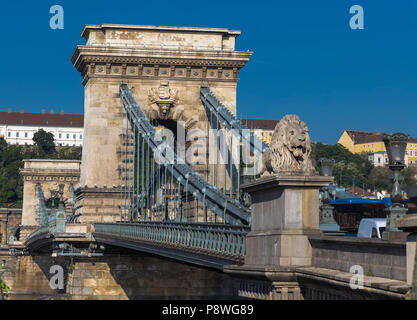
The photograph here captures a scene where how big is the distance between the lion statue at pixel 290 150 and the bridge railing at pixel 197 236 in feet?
9.64

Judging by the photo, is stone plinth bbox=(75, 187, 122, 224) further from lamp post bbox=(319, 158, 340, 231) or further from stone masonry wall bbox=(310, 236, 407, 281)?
stone masonry wall bbox=(310, 236, 407, 281)

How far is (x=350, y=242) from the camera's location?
581 inches

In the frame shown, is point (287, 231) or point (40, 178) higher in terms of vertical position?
point (40, 178)

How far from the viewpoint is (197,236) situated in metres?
26.4

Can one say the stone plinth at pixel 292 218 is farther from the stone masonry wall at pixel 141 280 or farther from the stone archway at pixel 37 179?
the stone archway at pixel 37 179

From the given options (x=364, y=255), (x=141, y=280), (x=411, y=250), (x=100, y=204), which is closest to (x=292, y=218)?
(x=364, y=255)

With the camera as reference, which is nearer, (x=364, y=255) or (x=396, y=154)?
(x=364, y=255)

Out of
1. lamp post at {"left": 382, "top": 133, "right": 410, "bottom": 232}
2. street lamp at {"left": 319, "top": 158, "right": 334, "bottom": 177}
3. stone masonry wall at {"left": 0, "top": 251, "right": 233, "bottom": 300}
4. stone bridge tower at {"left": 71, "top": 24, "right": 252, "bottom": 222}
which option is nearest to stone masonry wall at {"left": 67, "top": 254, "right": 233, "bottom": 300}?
stone masonry wall at {"left": 0, "top": 251, "right": 233, "bottom": 300}

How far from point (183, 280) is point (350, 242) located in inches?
1260

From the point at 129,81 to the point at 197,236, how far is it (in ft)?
73.0

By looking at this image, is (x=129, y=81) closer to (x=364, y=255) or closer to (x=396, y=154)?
(x=396, y=154)

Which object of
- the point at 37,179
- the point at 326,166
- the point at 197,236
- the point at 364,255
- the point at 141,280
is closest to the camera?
the point at 364,255
